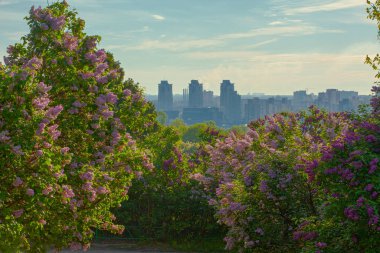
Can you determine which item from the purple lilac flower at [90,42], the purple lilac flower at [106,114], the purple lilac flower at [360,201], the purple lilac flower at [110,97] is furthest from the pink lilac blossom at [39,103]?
the purple lilac flower at [360,201]

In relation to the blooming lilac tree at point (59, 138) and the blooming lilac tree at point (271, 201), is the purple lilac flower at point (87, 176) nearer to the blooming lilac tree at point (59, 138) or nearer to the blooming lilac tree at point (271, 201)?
the blooming lilac tree at point (59, 138)

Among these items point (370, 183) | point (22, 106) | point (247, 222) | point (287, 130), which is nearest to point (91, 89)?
point (22, 106)

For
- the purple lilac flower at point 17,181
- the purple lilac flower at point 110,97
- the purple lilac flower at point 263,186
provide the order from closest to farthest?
the purple lilac flower at point 17,181
the purple lilac flower at point 263,186
the purple lilac flower at point 110,97

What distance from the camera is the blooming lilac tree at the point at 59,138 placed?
488 inches

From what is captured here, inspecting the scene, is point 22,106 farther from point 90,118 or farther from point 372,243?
point 372,243

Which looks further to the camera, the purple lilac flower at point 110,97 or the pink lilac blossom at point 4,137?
the purple lilac flower at point 110,97

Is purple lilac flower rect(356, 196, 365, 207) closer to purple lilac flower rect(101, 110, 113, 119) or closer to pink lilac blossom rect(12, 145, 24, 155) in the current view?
pink lilac blossom rect(12, 145, 24, 155)

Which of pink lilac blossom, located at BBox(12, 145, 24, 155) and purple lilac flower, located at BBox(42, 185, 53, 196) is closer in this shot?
pink lilac blossom, located at BBox(12, 145, 24, 155)

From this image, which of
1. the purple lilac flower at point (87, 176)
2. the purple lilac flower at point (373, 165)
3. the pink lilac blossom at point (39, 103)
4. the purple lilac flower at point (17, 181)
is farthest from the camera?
the purple lilac flower at point (87, 176)

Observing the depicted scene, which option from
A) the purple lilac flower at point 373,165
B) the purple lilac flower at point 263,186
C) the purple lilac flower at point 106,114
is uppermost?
the purple lilac flower at point 106,114

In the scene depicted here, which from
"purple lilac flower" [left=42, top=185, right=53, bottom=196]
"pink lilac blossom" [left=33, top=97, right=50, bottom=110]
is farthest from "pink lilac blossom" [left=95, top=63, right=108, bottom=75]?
"purple lilac flower" [left=42, top=185, right=53, bottom=196]

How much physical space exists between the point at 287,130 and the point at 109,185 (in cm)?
969

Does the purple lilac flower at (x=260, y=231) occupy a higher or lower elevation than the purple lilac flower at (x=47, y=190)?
lower

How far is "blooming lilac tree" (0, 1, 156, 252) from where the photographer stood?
12.4 metres
